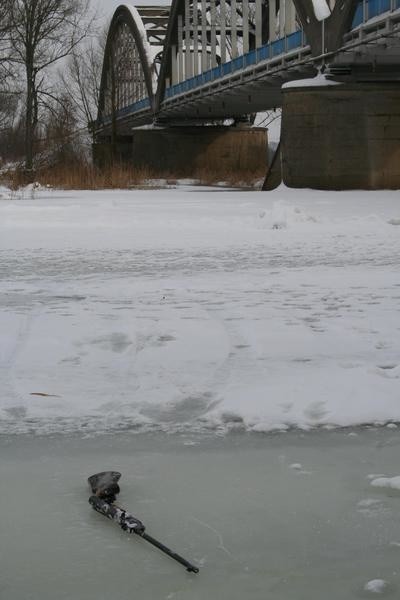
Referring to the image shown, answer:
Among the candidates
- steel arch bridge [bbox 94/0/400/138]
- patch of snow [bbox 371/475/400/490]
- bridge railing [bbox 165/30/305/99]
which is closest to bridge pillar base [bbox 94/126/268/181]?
steel arch bridge [bbox 94/0/400/138]

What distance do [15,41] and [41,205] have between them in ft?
51.3

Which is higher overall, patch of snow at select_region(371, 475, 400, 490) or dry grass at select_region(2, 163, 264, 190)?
dry grass at select_region(2, 163, 264, 190)

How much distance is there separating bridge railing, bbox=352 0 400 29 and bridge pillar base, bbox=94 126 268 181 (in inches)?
969

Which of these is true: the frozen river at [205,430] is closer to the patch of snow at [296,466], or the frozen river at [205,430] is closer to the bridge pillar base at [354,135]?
the patch of snow at [296,466]

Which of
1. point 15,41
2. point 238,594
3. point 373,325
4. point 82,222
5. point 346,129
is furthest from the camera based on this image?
point 15,41

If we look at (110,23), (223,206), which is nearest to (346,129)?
(223,206)

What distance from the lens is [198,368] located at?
172 inches

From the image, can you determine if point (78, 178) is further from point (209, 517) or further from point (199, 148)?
point (209, 517)

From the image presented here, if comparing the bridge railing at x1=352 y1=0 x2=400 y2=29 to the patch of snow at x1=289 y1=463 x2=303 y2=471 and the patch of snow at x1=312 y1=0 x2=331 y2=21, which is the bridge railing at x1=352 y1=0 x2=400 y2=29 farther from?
the patch of snow at x1=289 y1=463 x2=303 y2=471

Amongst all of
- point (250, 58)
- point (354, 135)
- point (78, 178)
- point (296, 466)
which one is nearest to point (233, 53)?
point (250, 58)

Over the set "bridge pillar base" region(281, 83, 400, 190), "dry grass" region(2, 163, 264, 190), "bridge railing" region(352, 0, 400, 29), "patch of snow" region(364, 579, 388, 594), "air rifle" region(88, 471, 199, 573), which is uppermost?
"bridge railing" region(352, 0, 400, 29)

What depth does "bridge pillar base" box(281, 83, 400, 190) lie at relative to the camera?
23.7 m

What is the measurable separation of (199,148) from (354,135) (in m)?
26.6

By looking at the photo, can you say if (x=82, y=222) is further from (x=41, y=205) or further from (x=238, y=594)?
(x=238, y=594)
